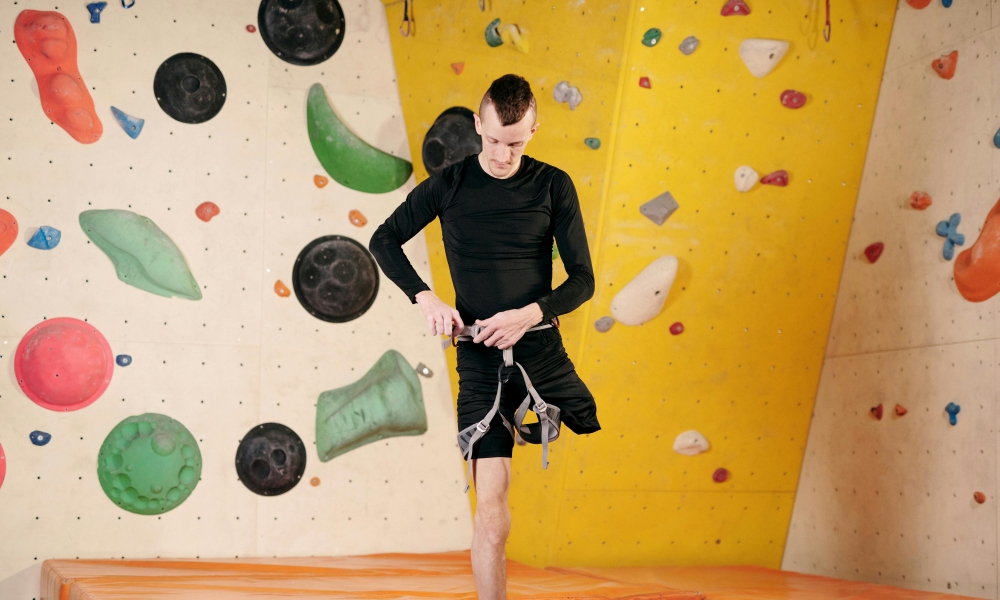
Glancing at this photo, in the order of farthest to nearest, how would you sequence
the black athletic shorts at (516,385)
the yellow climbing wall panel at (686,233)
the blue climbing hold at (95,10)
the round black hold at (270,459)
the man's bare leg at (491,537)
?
1. the round black hold at (270,459)
2. the blue climbing hold at (95,10)
3. the yellow climbing wall panel at (686,233)
4. the black athletic shorts at (516,385)
5. the man's bare leg at (491,537)

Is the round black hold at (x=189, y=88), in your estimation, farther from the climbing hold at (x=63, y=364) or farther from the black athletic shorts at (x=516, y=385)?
the black athletic shorts at (x=516, y=385)

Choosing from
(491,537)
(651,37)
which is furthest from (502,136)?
(651,37)

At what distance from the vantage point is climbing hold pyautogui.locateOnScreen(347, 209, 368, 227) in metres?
3.96

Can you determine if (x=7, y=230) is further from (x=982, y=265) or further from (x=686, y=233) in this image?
(x=982, y=265)

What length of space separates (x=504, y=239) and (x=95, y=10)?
7.96 ft

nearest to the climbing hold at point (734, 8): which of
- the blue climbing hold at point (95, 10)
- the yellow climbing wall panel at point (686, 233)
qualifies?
the yellow climbing wall panel at point (686, 233)

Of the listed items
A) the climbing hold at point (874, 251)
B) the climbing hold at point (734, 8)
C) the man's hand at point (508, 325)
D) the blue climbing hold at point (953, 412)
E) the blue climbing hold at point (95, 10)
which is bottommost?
the blue climbing hold at point (953, 412)

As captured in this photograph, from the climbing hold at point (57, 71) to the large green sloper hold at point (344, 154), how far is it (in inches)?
35.4

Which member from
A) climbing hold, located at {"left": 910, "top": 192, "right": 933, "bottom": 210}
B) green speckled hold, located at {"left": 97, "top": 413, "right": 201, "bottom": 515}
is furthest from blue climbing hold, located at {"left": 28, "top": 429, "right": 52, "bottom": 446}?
climbing hold, located at {"left": 910, "top": 192, "right": 933, "bottom": 210}

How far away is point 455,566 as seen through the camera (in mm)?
3633

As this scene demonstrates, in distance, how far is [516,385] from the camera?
229 centimetres

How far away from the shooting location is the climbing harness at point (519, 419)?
86.9 inches

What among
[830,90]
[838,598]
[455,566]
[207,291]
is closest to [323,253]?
[207,291]

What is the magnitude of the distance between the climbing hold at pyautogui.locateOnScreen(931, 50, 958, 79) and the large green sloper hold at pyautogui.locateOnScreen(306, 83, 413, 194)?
2.29 m
